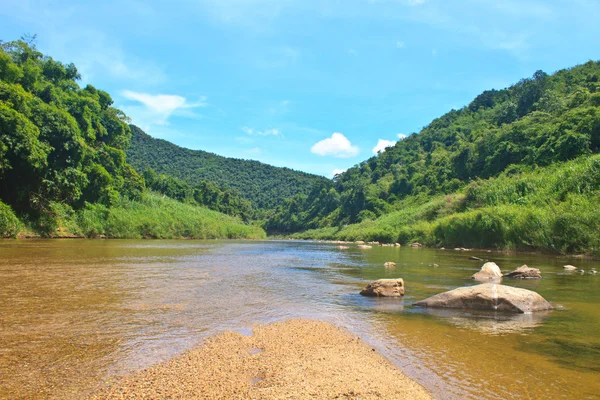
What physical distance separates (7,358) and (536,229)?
1102 inches

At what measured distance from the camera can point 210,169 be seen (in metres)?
169

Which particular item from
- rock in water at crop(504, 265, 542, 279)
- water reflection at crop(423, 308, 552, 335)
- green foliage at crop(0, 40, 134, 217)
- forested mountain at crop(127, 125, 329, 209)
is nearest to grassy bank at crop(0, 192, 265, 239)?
green foliage at crop(0, 40, 134, 217)

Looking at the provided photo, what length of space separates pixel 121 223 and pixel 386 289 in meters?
39.4

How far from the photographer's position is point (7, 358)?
4535mm

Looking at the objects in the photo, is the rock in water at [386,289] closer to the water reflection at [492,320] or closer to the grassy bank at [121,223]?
the water reflection at [492,320]

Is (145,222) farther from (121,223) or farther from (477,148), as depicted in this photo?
(477,148)

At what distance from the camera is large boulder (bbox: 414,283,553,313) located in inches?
324

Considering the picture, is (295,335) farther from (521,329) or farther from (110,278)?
(110,278)

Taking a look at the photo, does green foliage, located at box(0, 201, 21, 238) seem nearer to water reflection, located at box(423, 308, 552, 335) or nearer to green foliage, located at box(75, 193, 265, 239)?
green foliage, located at box(75, 193, 265, 239)

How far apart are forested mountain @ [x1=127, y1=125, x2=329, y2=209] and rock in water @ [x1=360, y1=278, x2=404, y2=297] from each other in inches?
4740

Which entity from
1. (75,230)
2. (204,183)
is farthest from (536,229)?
(204,183)

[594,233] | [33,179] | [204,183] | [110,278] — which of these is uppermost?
[204,183]

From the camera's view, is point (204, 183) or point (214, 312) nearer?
point (214, 312)

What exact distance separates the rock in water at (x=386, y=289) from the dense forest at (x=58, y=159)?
2662 centimetres
